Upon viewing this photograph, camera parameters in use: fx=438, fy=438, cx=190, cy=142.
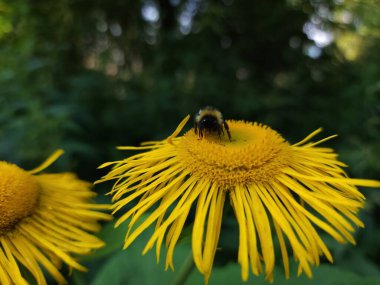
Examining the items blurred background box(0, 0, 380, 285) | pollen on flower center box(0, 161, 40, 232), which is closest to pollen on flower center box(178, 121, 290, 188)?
pollen on flower center box(0, 161, 40, 232)

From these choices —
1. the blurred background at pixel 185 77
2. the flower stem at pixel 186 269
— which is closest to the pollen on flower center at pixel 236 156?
the flower stem at pixel 186 269

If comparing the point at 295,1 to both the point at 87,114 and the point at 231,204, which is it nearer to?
the point at 87,114

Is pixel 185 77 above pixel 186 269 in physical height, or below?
above

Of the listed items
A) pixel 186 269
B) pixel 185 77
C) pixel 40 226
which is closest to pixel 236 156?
pixel 186 269

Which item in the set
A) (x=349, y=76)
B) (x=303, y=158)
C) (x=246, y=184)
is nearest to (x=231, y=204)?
(x=246, y=184)

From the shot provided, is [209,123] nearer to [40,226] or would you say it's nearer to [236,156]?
[236,156]

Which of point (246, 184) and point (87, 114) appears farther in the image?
point (87, 114)
